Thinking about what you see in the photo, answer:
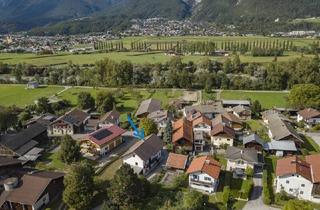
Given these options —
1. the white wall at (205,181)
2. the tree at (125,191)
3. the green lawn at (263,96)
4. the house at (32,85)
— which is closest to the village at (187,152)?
the white wall at (205,181)

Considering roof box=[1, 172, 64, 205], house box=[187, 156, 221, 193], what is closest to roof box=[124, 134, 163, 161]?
house box=[187, 156, 221, 193]

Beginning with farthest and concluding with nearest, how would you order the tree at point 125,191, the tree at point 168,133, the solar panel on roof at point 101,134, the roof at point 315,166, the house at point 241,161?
the tree at point 168,133, the solar panel on roof at point 101,134, the house at point 241,161, the roof at point 315,166, the tree at point 125,191

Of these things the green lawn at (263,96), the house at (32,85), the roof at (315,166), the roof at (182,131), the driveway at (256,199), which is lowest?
the driveway at (256,199)

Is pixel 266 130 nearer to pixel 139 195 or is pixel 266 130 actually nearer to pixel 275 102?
pixel 275 102

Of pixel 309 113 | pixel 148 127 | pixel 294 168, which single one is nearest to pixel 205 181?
pixel 294 168

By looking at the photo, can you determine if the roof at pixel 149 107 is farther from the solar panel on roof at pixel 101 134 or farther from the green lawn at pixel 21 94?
the green lawn at pixel 21 94

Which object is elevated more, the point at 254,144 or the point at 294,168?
the point at 294,168

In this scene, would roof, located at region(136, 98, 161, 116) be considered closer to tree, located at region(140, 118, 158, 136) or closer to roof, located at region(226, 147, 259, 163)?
tree, located at region(140, 118, 158, 136)

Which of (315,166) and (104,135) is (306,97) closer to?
(315,166)
